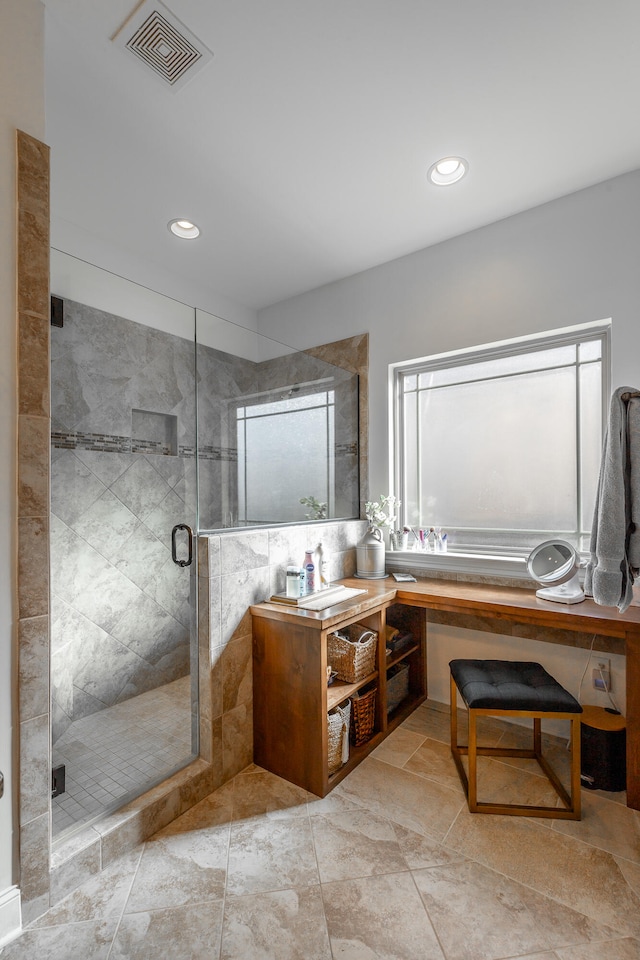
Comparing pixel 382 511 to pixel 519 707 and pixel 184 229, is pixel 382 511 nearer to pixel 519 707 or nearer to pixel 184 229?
pixel 519 707

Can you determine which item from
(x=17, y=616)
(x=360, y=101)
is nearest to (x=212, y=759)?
(x=17, y=616)

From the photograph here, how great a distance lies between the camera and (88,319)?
5.33 ft

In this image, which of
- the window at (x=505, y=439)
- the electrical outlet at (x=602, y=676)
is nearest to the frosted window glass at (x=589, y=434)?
the window at (x=505, y=439)

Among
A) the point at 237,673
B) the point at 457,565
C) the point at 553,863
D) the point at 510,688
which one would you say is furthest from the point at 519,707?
the point at 237,673

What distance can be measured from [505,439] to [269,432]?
130cm

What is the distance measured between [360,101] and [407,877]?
2.65 meters

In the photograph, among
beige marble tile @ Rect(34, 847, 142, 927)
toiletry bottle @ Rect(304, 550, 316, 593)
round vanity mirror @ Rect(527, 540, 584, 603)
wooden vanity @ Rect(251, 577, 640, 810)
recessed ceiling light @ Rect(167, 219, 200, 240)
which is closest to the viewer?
beige marble tile @ Rect(34, 847, 142, 927)

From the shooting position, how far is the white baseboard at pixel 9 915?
1.18 meters

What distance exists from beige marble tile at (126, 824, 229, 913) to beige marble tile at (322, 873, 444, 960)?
36 cm

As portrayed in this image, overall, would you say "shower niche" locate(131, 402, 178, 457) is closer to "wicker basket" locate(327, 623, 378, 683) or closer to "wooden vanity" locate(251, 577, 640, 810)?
"wooden vanity" locate(251, 577, 640, 810)

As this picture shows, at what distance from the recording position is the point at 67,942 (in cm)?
120

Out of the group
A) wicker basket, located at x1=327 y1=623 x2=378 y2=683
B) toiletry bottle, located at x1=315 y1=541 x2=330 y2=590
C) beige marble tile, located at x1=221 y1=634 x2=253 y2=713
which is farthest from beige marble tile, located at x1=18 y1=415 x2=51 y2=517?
wicker basket, located at x1=327 y1=623 x2=378 y2=683

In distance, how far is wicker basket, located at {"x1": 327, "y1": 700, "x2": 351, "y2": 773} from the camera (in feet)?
6.14

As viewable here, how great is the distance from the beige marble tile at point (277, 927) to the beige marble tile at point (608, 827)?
94cm
